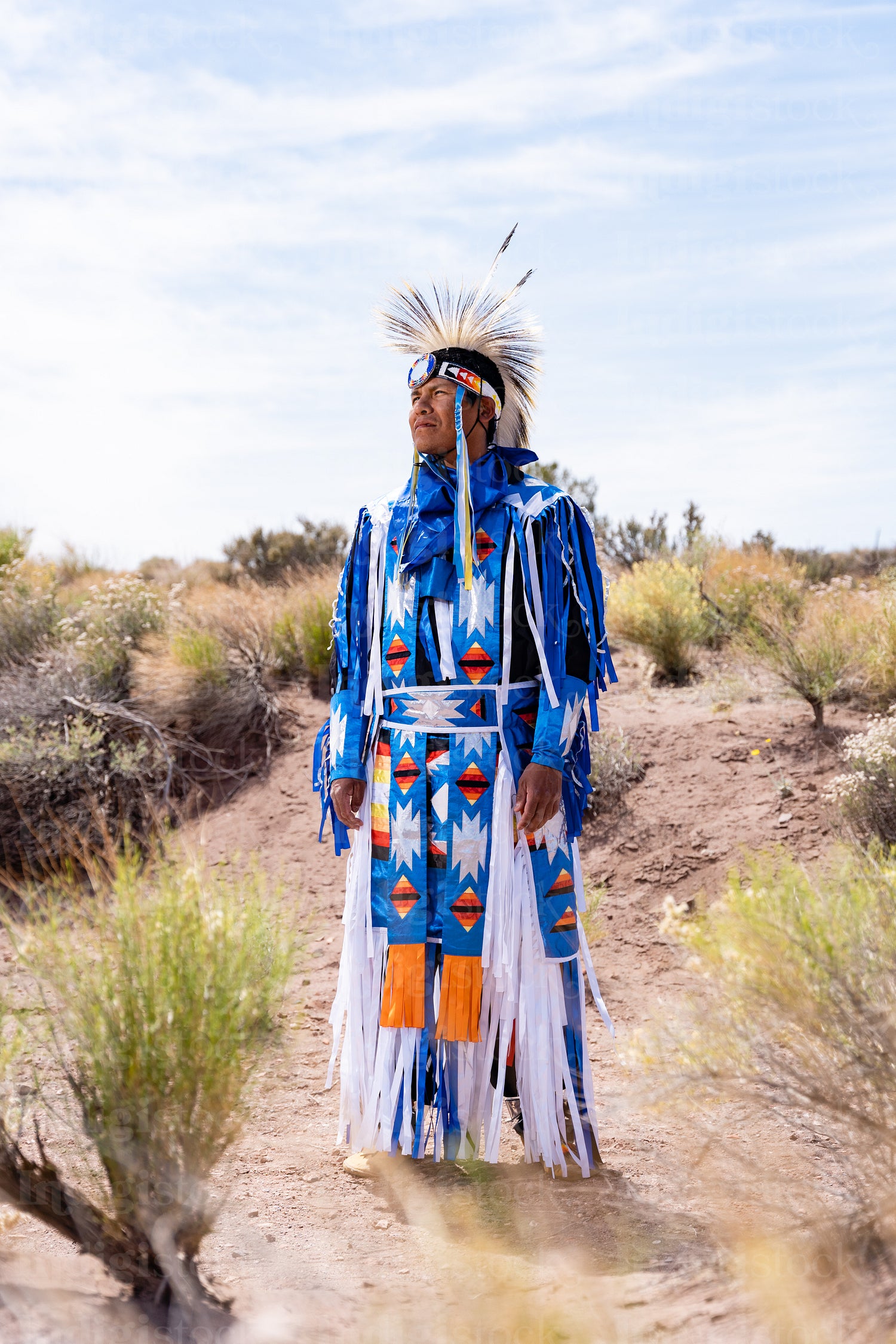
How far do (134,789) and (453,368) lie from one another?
521 cm

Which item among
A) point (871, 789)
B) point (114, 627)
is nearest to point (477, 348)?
point (871, 789)

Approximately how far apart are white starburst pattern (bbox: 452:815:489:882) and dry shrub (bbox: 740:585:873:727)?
3971mm

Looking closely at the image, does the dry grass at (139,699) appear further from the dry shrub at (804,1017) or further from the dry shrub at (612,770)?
the dry shrub at (804,1017)

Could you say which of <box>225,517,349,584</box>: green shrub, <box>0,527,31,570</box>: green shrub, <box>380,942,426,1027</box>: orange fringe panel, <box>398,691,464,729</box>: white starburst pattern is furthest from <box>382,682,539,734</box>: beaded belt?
<box>225,517,349,584</box>: green shrub

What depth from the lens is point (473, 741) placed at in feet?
10.1

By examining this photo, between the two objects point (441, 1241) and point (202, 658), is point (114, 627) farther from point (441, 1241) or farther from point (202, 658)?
point (441, 1241)

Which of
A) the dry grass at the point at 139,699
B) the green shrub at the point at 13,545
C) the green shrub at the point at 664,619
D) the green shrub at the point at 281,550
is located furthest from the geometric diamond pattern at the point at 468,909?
the green shrub at the point at 281,550

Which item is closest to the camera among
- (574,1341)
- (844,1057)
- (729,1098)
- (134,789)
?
(574,1341)

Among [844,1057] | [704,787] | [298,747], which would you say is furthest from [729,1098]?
[298,747]

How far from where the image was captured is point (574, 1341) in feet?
6.68

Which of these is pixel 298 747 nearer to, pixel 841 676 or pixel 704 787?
pixel 704 787

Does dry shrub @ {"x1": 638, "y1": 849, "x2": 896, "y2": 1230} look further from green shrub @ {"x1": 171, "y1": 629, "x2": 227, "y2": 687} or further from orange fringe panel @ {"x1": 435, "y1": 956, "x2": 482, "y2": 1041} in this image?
green shrub @ {"x1": 171, "y1": 629, "x2": 227, "y2": 687}

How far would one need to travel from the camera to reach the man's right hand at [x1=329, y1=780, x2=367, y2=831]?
10.5 ft

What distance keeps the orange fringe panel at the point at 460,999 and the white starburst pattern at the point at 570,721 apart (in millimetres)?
620
